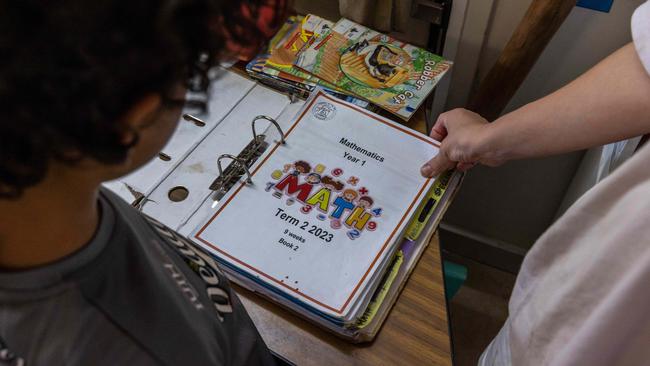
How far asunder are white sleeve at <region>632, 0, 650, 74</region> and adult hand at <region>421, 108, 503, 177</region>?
A: 0.71ft

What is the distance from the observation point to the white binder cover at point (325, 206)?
26.9 inches

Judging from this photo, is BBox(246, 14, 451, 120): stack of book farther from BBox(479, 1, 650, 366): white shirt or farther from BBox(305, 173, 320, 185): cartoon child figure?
BBox(479, 1, 650, 366): white shirt

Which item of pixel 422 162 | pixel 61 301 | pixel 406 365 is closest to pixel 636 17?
pixel 422 162

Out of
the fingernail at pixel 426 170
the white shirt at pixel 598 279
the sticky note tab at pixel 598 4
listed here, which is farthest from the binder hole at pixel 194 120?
the sticky note tab at pixel 598 4

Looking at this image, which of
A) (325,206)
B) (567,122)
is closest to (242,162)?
(325,206)

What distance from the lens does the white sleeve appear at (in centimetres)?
51

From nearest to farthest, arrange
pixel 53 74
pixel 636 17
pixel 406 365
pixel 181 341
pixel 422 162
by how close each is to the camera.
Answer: pixel 53 74 → pixel 181 341 → pixel 636 17 → pixel 406 365 → pixel 422 162

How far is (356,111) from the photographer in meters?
0.84

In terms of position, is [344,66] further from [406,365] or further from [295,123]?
[406,365]

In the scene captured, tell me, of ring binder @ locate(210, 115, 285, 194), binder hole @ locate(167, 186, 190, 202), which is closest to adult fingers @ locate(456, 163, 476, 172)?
ring binder @ locate(210, 115, 285, 194)

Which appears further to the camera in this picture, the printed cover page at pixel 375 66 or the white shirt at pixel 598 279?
the printed cover page at pixel 375 66

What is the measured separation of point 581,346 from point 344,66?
526 mm

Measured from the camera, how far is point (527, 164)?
47.4 inches

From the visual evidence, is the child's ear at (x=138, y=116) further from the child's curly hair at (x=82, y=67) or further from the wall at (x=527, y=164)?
the wall at (x=527, y=164)
